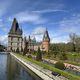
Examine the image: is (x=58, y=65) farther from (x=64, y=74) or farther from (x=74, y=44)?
(x=74, y=44)

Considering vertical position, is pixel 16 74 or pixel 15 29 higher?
pixel 15 29

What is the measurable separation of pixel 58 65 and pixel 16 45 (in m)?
139

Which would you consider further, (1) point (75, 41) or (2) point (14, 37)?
(2) point (14, 37)

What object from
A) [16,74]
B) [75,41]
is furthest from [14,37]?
[16,74]

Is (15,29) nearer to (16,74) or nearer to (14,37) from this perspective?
(14,37)

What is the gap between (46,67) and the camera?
2798 centimetres

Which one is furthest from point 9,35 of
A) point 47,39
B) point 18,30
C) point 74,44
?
point 74,44

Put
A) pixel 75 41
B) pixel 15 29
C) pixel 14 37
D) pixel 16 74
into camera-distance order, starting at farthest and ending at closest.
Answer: pixel 15 29 < pixel 14 37 < pixel 75 41 < pixel 16 74

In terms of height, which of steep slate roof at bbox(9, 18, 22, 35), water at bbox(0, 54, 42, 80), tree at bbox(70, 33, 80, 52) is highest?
steep slate roof at bbox(9, 18, 22, 35)

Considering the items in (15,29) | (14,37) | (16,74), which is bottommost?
(16,74)

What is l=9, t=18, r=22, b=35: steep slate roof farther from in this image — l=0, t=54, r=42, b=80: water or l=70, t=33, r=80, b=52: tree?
l=0, t=54, r=42, b=80: water

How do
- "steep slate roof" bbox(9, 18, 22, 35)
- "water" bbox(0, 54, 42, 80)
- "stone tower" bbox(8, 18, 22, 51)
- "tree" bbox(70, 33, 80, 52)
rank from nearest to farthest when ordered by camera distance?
"water" bbox(0, 54, 42, 80) → "tree" bbox(70, 33, 80, 52) → "stone tower" bbox(8, 18, 22, 51) → "steep slate roof" bbox(9, 18, 22, 35)

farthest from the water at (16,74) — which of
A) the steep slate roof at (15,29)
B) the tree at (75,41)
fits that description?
the steep slate roof at (15,29)

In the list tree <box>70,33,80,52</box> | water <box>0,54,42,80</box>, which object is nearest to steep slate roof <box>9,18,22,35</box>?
tree <box>70,33,80,52</box>
